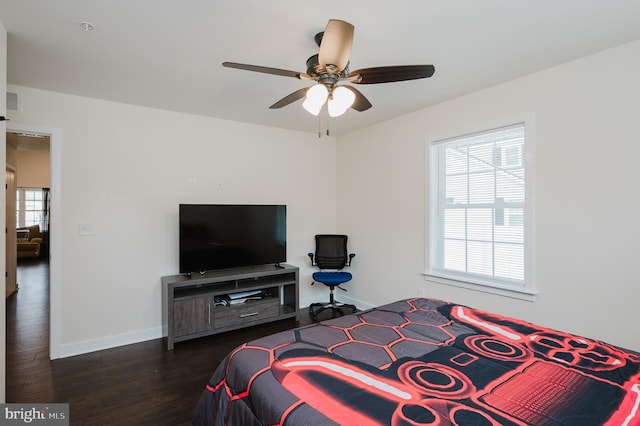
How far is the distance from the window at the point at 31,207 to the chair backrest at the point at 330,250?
8.29 metres

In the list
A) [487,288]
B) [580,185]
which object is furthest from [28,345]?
[580,185]

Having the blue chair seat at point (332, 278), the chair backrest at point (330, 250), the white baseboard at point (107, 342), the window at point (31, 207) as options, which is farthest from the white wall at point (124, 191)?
the window at point (31, 207)

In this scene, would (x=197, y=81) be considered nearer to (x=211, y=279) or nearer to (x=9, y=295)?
(x=211, y=279)

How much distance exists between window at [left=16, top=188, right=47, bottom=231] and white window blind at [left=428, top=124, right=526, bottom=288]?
992 centimetres

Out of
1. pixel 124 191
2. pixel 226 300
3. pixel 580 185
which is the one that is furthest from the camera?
pixel 226 300

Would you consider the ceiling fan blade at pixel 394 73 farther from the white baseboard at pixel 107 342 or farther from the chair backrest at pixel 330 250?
the white baseboard at pixel 107 342

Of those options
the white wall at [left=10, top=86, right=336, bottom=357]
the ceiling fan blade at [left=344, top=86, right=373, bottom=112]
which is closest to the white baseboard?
the white wall at [left=10, top=86, right=336, bottom=357]

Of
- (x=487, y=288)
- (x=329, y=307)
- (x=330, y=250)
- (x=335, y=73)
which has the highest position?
(x=335, y=73)

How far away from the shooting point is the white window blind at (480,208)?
2.93m

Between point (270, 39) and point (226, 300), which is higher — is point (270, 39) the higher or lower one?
the higher one

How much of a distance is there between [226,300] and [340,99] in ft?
8.61

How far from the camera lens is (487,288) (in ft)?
10.2

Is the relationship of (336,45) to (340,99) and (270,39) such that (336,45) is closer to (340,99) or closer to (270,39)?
(340,99)

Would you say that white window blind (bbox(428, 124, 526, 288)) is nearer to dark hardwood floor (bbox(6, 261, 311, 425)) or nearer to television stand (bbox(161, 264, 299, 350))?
television stand (bbox(161, 264, 299, 350))
